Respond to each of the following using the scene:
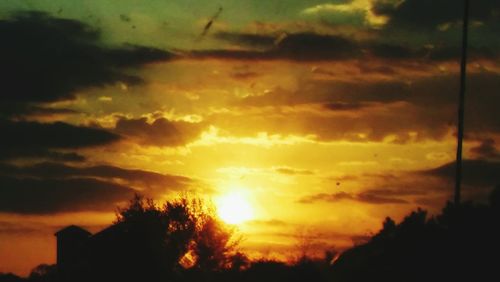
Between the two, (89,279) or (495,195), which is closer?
(495,195)

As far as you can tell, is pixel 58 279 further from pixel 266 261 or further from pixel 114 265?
pixel 266 261

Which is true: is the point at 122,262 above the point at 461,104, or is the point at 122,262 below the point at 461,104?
below

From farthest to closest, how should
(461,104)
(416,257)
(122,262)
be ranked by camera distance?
(122,262), (461,104), (416,257)

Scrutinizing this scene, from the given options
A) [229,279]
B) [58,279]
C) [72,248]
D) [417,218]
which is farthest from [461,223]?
[72,248]

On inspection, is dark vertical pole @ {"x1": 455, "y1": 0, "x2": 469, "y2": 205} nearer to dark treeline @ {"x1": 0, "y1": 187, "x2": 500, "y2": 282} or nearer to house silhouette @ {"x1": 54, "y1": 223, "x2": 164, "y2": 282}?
dark treeline @ {"x1": 0, "y1": 187, "x2": 500, "y2": 282}

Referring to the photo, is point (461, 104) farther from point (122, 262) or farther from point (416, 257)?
point (122, 262)

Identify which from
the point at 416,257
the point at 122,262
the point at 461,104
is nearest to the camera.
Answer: the point at 416,257

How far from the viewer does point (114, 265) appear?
7312 cm

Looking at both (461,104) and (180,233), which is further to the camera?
(180,233)

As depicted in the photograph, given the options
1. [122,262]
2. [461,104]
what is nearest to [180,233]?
[122,262]

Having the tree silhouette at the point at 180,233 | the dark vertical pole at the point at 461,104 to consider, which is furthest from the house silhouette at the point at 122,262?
the dark vertical pole at the point at 461,104

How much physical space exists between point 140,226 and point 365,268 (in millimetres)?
41220

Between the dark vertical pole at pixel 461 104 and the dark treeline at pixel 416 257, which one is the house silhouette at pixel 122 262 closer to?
the dark treeline at pixel 416 257

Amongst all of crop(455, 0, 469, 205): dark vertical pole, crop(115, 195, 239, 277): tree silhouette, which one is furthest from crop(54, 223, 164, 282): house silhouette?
crop(455, 0, 469, 205): dark vertical pole
